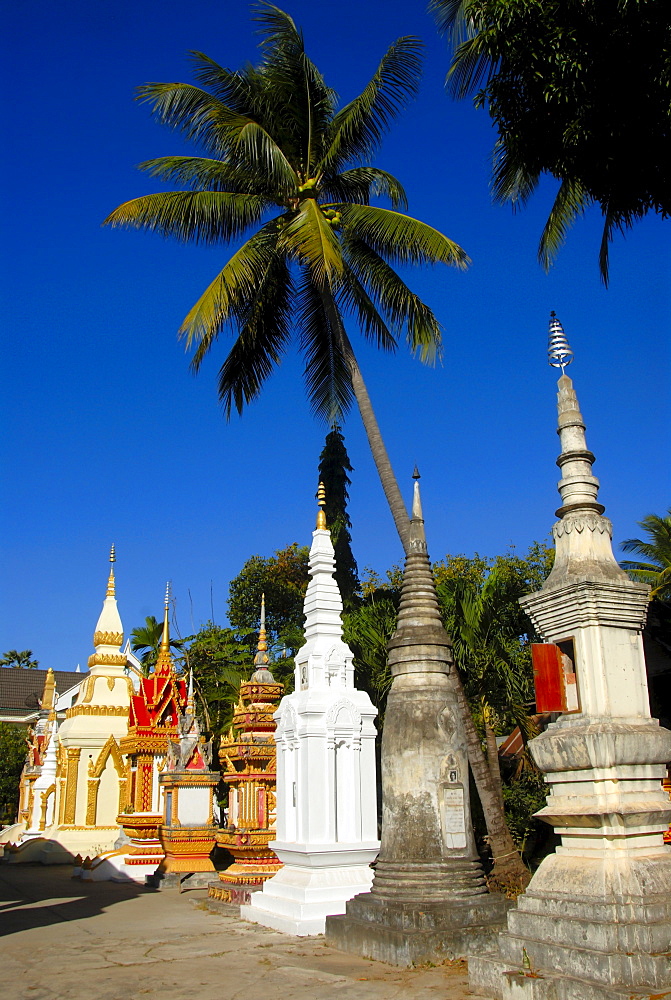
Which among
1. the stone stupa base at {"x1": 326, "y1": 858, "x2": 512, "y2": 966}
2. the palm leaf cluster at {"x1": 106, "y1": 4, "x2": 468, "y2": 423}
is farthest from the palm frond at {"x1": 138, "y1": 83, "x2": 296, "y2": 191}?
the stone stupa base at {"x1": 326, "y1": 858, "x2": 512, "y2": 966}

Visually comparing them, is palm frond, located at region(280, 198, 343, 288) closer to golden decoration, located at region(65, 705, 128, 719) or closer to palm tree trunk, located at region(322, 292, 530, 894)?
palm tree trunk, located at region(322, 292, 530, 894)

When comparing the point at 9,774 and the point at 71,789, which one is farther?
the point at 9,774

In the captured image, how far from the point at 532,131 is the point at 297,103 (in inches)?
225

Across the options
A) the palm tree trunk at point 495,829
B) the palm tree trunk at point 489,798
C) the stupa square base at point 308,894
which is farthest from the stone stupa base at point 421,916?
the palm tree trunk at point 495,829

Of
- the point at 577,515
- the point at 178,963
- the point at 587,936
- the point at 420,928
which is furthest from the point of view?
the point at 178,963

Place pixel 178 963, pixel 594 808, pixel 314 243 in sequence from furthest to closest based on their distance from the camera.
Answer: pixel 314 243 < pixel 178 963 < pixel 594 808

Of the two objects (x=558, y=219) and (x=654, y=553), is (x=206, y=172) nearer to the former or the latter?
(x=558, y=219)

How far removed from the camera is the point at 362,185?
1588 centimetres

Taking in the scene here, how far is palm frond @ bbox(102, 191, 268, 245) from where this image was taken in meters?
14.9

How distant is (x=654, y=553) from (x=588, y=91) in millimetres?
17329

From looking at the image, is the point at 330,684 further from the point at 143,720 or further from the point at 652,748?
the point at 143,720

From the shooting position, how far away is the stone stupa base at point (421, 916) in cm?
761

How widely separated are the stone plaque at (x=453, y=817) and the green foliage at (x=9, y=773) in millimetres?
31853

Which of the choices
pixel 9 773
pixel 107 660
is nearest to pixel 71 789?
pixel 107 660
